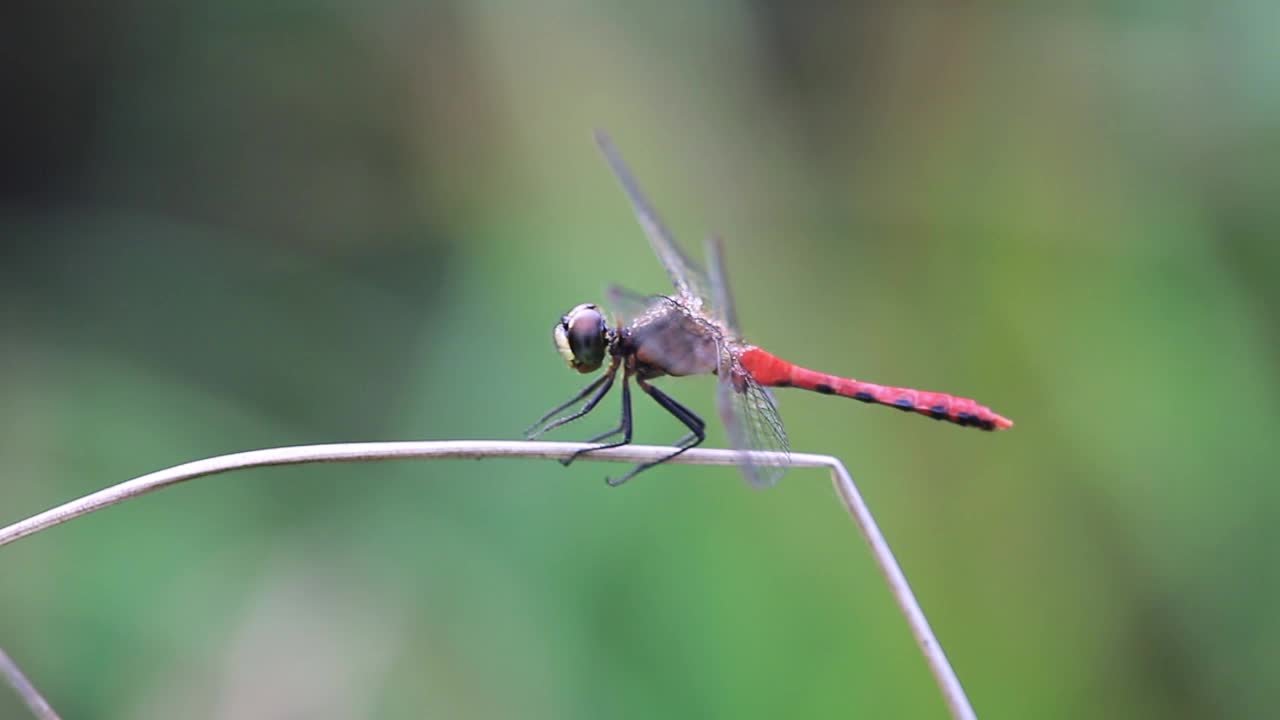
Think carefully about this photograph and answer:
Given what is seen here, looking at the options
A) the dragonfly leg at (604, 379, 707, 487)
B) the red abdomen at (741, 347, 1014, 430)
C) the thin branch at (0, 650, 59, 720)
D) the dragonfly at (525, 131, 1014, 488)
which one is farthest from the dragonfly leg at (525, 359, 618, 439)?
the thin branch at (0, 650, 59, 720)

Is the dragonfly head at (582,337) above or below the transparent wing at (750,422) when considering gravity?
above

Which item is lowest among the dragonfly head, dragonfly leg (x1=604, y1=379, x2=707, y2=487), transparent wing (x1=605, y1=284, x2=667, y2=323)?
dragonfly leg (x1=604, y1=379, x2=707, y2=487)

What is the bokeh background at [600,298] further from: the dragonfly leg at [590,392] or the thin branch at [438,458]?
the thin branch at [438,458]

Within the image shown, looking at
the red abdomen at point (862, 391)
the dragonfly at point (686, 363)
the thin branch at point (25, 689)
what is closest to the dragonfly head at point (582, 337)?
the dragonfly at point (686, 363)

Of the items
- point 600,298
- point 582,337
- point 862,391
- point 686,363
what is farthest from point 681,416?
point 600,298

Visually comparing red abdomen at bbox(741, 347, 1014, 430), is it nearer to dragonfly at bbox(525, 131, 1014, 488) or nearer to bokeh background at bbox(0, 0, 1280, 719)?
dragonfly at bbox(525, 131, 1014, 488)
